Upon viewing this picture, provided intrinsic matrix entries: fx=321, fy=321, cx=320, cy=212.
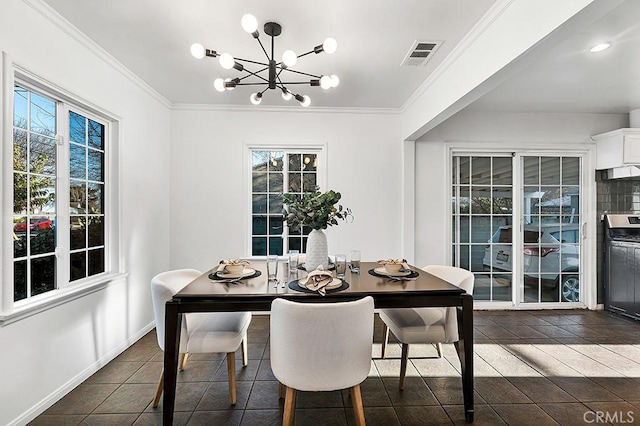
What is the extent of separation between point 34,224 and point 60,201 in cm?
26

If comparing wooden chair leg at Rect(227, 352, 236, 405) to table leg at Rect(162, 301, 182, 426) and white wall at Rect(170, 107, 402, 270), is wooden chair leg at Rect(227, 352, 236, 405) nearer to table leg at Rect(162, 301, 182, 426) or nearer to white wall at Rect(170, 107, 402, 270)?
table leg at Rect(162, 301, 182, 426)

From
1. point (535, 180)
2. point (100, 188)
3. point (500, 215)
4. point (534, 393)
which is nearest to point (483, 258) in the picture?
point (500, 215)

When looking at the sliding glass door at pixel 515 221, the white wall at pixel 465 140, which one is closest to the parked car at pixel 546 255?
the sliding glass door at pixel 515 221

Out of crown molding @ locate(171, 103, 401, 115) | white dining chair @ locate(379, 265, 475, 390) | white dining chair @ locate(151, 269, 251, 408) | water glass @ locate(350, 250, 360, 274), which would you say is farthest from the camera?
crown molding @ locate(171, 103, 401, 115)

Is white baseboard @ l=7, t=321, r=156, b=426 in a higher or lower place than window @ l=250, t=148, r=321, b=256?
lower

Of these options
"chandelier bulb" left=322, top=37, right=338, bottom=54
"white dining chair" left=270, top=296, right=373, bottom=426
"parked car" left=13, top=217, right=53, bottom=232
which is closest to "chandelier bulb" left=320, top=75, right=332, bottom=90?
"chandelier bulb" left=322, top=37, right=338, bottom=54

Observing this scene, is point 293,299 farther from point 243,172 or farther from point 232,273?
point 243,172

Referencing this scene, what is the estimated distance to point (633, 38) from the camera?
2375mm

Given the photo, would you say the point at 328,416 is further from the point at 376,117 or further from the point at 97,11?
the point at 376,117

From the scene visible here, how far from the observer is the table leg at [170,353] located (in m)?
1.75

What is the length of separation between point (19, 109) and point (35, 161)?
33cm

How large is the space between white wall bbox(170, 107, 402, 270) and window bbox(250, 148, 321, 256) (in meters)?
0.14

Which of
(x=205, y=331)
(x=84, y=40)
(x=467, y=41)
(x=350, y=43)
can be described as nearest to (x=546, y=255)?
(x=467, y=41)

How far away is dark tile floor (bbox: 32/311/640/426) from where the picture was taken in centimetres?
202
